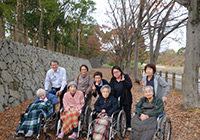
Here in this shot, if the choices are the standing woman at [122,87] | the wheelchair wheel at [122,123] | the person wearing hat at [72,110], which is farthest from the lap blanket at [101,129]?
the standing woman at [122,87]

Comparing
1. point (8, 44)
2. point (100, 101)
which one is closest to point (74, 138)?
point (100, 101)

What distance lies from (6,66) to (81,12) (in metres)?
19.2

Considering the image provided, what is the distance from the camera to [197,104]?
433 cm

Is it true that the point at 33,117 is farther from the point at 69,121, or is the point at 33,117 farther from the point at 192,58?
the point at 192,58

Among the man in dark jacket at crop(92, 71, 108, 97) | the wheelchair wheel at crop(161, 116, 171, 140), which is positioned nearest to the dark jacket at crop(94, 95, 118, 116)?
the man in dark jacket at crop(92, 71, 108, 97)

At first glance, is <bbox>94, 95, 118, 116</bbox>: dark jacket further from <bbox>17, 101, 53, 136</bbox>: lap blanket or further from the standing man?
the standing man

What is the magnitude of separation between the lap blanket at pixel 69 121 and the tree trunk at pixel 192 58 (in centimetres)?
344

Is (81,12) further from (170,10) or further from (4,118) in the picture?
(4,118)

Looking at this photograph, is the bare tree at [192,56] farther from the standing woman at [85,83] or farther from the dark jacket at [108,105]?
the standing woman at [85,83]

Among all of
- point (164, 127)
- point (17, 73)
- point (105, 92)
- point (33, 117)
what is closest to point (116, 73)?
point (105, 92)

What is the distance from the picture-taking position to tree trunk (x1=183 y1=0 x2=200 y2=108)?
4.21 metres

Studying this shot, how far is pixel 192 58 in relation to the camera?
14.1 feet

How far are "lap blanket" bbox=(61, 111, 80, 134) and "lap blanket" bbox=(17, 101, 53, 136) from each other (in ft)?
1.34

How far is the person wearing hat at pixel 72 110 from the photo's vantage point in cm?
293
